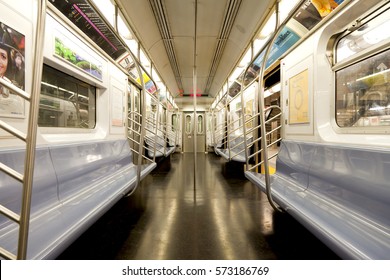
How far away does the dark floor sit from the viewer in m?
1.62

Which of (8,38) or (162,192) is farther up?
(8,38)

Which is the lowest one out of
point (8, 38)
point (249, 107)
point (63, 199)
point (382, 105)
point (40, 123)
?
point (63, 199)

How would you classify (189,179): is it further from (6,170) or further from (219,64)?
(6,170)

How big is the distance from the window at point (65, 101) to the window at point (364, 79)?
2968 mm

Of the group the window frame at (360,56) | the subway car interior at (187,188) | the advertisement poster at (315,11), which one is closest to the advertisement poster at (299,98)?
the subway car interior at (187,188)

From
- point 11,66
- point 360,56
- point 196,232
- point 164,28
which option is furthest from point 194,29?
point 196,232

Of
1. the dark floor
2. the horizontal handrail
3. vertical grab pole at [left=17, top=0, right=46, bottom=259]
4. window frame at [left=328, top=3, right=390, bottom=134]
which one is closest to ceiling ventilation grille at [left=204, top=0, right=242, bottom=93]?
window frame at [left=328, top=3, right=390, bottom=134]

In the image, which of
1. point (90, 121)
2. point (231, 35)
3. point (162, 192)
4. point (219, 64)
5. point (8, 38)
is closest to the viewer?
point (8, 38)

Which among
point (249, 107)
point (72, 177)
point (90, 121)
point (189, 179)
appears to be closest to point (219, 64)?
point (249, 107)

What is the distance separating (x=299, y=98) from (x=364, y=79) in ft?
2.75

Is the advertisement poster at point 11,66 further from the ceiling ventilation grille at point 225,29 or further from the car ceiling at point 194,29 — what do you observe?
the ceiling ventilation grille at point 225,29

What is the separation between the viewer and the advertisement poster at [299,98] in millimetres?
2443

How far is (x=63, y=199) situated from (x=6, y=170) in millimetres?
1228

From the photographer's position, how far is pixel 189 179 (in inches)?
171
